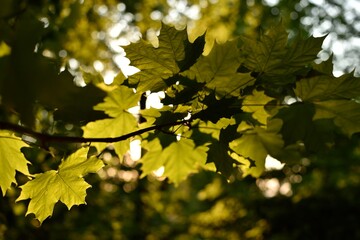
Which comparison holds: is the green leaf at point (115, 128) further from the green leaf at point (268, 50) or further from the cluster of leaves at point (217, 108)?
the green leaf at point (268, 50)

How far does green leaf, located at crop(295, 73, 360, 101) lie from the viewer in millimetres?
1262

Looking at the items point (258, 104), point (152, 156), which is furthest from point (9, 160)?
point (258, 104)

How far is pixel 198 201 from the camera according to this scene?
878 cm

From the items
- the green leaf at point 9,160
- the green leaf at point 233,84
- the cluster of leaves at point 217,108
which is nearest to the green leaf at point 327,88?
the cluster of leaves at point 217,108

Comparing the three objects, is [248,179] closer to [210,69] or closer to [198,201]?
[198,201]

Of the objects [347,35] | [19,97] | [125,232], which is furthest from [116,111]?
[347,35]

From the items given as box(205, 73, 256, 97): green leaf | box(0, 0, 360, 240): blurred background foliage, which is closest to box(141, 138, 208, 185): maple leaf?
box(205, 73, 256, 97): green leaf

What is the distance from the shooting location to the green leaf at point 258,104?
129 centimetres

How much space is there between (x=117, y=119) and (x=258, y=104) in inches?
20.7

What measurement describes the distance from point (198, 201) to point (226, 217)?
4.14ft

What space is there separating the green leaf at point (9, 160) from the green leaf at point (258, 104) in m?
0.72

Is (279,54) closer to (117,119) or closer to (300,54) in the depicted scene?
(300,54)

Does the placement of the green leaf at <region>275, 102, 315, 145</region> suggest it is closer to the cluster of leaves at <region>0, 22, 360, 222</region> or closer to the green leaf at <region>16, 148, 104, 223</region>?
the cluster of leaves at <region>0, 22, 360, 222</region>

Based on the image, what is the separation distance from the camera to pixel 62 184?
139 cm
